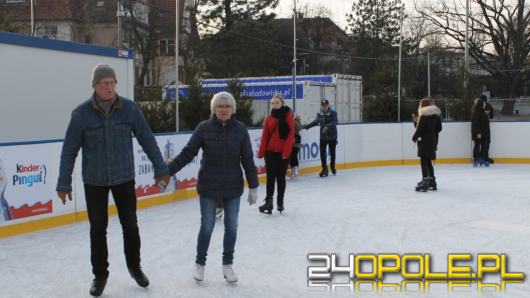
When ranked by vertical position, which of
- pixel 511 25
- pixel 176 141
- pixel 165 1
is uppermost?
pixel 165 1

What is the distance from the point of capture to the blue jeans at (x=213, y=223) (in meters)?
5.10

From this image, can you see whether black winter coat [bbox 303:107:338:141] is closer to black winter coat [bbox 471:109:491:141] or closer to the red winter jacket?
black winter coat [bbox 471:109:491:141]

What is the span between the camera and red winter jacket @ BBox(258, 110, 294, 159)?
27.3 feet

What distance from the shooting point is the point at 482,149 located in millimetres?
16375

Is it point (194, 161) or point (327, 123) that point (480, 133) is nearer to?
point (327, 123)

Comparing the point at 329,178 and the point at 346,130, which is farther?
the point at 346,130

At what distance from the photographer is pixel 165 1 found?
2156 inches

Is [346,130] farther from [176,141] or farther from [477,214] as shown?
[477,214]

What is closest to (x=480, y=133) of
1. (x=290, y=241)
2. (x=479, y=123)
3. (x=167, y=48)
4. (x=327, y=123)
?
(x=479, y=123)

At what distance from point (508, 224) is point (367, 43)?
50.8 metres

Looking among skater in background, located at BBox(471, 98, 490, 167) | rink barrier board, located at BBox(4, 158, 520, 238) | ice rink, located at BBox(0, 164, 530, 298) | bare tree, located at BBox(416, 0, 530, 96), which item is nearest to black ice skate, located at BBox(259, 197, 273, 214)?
ice rink, located at BBox(0, 164, 530, 298)

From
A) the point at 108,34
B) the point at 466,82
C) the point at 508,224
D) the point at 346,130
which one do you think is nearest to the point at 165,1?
the point at 108,34

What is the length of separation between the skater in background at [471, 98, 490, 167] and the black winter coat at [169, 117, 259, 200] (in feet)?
40.3

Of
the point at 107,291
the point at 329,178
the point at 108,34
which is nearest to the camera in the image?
the point at 107,291
